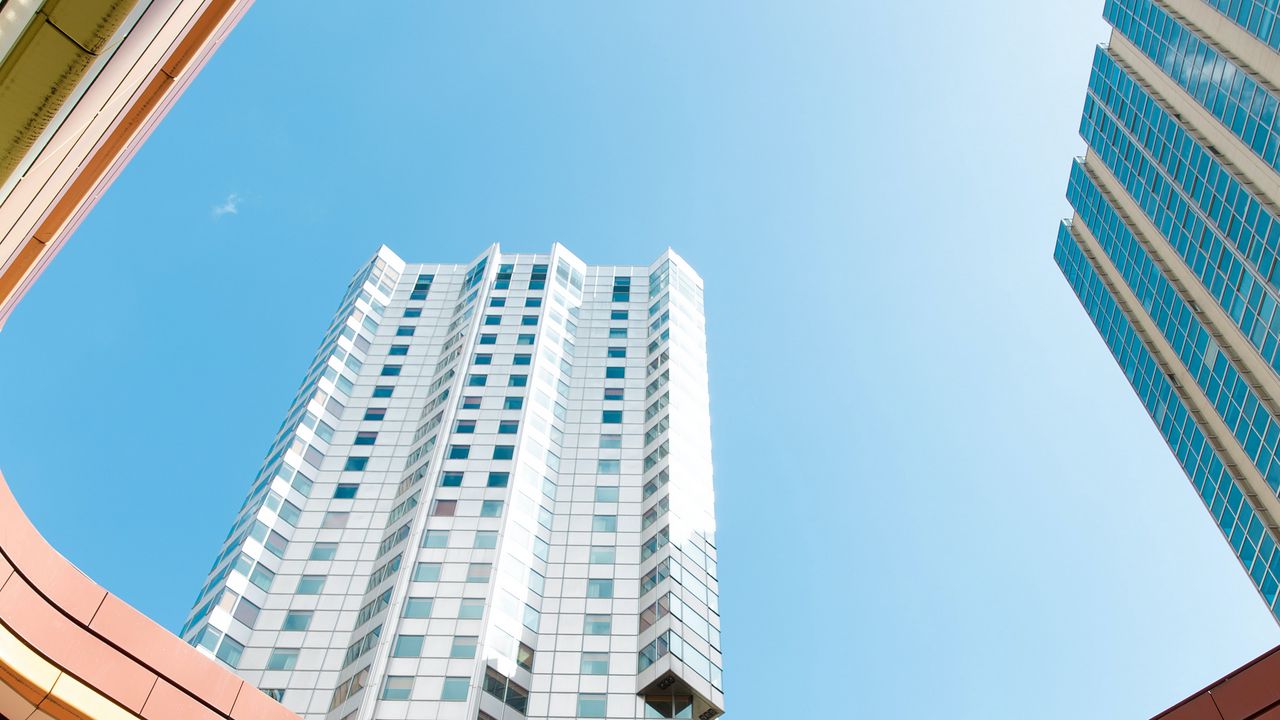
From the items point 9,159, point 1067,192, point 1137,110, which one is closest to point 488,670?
point 9,159

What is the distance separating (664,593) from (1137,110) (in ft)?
209

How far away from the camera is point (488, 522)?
63.6 metres

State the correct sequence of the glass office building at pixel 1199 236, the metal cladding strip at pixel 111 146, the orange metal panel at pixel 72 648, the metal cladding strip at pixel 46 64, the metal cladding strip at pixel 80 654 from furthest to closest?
the glass office building at pixel 1199 236
the orange metal panel at pixel 72 648
the metal cladding strip at pixel 80 654
the metal cladding strip at pixel 111 146
the metal cladding strip at pixel 46 64

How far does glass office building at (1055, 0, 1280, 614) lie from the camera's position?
221 feet

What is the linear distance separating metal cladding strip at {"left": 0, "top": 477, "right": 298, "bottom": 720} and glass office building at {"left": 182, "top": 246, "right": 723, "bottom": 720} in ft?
124

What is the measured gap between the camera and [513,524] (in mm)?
63938

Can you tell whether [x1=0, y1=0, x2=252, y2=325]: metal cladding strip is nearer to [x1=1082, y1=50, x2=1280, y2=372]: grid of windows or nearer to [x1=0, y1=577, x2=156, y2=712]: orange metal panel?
[x1=0, y1=577, x2=156, y2=712]: orange metal panel

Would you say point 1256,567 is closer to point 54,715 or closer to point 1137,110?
point 1137,110

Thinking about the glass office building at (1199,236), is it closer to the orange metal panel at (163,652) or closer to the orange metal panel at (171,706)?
the orange metal panel at (163,652)

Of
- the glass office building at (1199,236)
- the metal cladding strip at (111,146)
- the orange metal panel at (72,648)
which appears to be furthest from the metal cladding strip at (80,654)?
the glass office building at (1199,236)

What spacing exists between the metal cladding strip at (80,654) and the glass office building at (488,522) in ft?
124

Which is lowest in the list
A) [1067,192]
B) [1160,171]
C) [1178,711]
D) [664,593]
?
[1178,711]

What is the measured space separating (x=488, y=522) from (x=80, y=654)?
163ft

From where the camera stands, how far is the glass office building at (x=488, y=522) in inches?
2167
